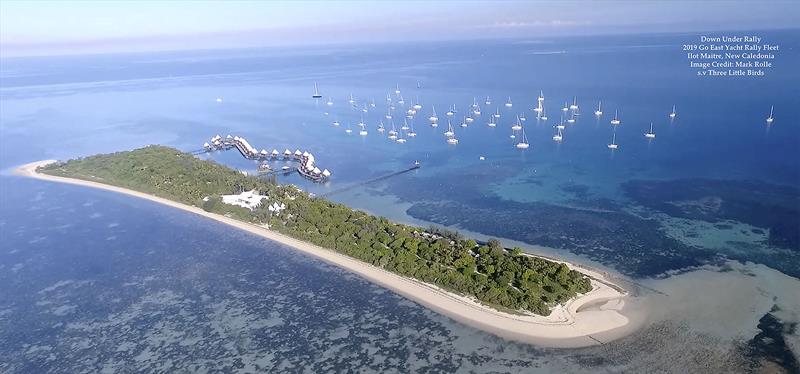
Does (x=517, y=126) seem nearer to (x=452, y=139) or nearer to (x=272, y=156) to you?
(x=452, y=139)

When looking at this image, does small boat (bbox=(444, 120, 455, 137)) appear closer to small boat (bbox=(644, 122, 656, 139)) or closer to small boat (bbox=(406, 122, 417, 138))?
small boat (bbox=(406, 122, 417, 138))

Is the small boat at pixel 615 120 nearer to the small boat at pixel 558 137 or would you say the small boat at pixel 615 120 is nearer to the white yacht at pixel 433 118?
the small boat at pixel 558 137

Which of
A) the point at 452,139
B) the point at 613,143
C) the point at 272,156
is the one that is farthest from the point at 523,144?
the point at 272,156

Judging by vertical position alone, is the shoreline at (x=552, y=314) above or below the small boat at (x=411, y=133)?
below

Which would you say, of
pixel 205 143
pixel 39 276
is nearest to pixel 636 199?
→ pixel 39 276

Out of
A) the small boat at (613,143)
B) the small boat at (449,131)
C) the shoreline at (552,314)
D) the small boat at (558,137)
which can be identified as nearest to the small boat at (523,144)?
the small boat at (558,137)

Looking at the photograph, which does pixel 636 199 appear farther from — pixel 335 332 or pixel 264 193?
pixel 264 193
